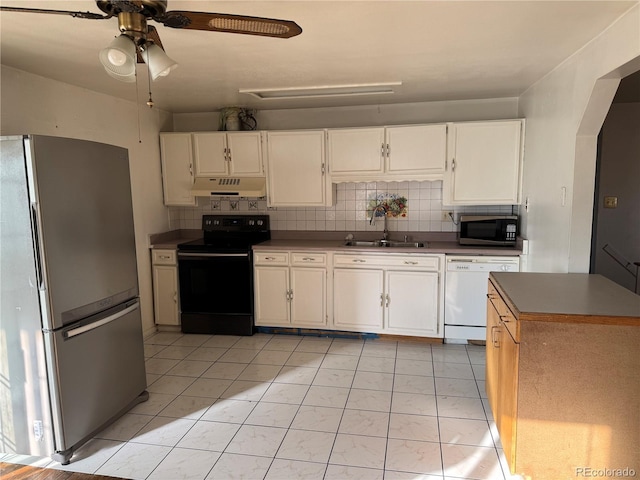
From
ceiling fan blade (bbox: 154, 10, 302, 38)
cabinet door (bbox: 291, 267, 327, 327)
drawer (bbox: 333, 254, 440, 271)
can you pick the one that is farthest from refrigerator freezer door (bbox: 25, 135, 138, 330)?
drawer (bbox: 333, 254, 440, 271)

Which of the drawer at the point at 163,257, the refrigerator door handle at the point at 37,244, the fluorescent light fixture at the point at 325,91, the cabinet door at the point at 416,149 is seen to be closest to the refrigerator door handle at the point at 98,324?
the refrigerator door handle at the point at 37,244

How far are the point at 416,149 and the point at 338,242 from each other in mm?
1170

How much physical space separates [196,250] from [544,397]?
312cm

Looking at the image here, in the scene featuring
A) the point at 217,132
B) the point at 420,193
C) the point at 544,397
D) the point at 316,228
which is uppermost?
the point at 217,132

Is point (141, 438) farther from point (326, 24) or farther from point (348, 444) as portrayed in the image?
point (326, 24)

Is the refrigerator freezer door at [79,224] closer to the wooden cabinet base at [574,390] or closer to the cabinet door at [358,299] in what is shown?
the cabinet door at [358,299]

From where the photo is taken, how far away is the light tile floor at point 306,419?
7.15 ft

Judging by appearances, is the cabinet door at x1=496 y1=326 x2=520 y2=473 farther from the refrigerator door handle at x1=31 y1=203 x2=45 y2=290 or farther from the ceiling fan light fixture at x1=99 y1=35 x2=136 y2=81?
the refrigerator door handle at x1=31 y1=203 x2=45 y2=290

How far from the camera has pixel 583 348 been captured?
1808 mm

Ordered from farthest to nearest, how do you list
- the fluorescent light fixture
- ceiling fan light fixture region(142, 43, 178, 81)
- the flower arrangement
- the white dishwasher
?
the flower arrangement < the white dishwasher < the fluorescent light fixture < ceiling fan light fixture region(142, 43, 178, 81)

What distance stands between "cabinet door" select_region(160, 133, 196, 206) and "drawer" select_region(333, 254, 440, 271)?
170 centimetres

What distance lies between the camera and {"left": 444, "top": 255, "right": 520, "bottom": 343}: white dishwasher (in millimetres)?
3594

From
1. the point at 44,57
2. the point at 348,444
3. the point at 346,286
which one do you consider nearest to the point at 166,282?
the point at 346,286

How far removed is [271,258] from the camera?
13.1ft
